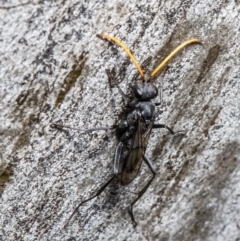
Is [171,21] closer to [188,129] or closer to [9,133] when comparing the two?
[188,129]

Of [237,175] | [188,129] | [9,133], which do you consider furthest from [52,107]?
[237,175]

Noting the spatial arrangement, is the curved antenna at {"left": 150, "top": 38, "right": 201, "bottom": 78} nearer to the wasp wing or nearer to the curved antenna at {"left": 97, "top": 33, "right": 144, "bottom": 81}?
the curved antenna at {"left": 97, "top": 33, "right": 144, "bottom": 81}

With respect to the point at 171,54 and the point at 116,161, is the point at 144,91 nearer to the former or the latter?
the point at 171,54

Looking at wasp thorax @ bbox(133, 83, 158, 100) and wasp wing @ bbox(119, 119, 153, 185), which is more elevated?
wasp thorax @ bbox(133, 83, 158, 100)

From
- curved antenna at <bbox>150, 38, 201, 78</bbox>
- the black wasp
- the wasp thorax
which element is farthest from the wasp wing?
curved antenna at <bbox>150, 38, 201, 78</bbox>

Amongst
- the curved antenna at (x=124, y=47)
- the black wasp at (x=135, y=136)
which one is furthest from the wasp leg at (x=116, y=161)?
the curved antenna at (x=124, y=47)

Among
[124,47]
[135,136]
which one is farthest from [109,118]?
[124,47]

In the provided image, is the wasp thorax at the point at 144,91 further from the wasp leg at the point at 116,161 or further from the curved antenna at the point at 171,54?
the wasp leg at the point at 116,161
